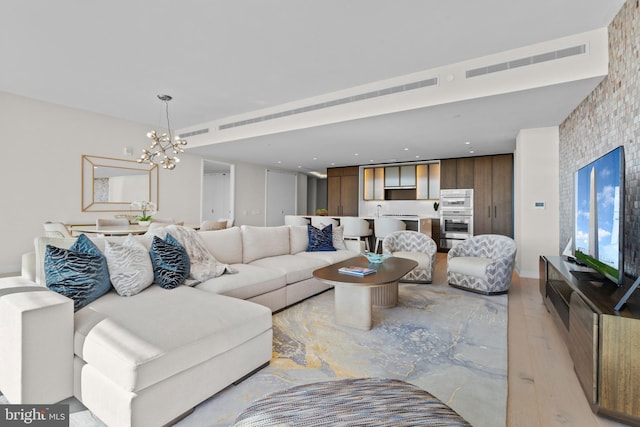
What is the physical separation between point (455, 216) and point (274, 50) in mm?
6016

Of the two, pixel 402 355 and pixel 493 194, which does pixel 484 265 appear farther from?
pixel 493 194

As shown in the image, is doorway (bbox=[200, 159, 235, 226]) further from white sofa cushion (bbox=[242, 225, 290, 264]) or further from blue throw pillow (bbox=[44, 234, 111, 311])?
blue throw pillow (bbox=[44, 234, 111, 311])

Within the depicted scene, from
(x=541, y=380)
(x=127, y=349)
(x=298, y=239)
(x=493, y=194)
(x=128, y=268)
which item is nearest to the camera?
(x=127, y=349)

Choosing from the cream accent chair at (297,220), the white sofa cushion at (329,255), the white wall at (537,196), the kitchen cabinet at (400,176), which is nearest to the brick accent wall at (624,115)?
the white wall at (537,196)

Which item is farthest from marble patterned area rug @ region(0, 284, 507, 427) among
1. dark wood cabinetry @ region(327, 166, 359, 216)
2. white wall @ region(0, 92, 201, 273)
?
dark wood cabinetry @ region(327, 166, 359, 216)

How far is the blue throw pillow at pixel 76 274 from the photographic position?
74.0 inches

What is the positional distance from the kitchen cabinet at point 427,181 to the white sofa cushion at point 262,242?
17.2 ft

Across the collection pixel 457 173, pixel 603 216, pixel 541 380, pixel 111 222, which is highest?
pixel 457 173

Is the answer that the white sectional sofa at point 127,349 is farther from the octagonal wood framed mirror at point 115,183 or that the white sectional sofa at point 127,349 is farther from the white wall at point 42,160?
the octagonal wood framed mirror at point 115,183

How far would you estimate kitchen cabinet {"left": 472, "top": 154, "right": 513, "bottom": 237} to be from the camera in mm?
6949

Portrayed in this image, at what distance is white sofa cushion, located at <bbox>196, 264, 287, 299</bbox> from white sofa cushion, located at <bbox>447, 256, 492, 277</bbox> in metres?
2.25

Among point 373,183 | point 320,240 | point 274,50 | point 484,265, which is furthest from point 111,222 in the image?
point 373,183

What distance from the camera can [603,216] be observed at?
2.09 meters

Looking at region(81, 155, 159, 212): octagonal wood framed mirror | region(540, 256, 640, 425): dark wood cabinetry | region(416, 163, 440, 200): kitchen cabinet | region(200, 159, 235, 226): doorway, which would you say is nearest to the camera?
region(540, 256, 640, 425): dark wood cabinetry
